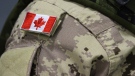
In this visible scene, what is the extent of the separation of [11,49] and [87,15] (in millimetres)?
242

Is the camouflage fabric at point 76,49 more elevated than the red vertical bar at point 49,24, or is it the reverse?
the red vertical bar at point 49,24

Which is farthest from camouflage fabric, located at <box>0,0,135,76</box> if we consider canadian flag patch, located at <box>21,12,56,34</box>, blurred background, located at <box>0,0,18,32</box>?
blurred background, located at <box>0,0,18,32</box>

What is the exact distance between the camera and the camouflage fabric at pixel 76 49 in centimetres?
65

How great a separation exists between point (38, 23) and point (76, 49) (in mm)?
142

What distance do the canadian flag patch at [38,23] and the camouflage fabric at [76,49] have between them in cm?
2

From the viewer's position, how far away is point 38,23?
2.42 feet

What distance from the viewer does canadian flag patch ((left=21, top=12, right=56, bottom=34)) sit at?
0.72 metres

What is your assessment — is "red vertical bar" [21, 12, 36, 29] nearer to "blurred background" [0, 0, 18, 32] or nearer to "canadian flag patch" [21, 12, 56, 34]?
"canadian flag patch" [21, 12, 56, 34]

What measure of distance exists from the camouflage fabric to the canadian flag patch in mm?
15

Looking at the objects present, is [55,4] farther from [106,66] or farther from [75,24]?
[106,66]

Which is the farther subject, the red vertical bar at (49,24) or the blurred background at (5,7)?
the blurred background at (5,7)

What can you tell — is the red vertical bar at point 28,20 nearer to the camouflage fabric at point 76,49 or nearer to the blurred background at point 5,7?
the camouflage fabric at point 76,49

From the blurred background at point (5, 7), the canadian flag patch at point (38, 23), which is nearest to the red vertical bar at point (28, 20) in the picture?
the canadian flag patch at point (38, 23)

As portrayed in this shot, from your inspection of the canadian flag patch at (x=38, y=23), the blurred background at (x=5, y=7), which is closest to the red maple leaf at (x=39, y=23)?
the canadian flag patch at (x=38, y=23)
